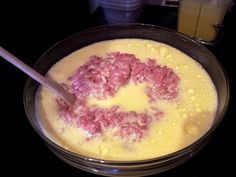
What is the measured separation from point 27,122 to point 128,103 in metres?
0.25

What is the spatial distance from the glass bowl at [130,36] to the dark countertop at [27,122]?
0.12 feet

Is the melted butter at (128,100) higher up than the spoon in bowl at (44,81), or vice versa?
the spoon in bowl at (44,81)

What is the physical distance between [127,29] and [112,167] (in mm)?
473

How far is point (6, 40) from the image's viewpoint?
76 cm

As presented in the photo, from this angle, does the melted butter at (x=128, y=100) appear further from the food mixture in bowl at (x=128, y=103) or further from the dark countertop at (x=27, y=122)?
the dark countertop at (x=27, y=122)

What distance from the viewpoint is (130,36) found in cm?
99

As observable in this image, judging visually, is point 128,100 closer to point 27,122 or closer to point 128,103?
point 128,103

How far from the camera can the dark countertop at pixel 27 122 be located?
2.37 feet

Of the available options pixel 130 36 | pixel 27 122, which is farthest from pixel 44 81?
pixel 130 36

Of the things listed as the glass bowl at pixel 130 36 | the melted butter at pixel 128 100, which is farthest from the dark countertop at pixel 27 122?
the melted butter at pixel 128 100

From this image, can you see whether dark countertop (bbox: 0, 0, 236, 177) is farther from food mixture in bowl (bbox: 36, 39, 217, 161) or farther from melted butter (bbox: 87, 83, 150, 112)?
melted butter (bbox: 87, 83, 150, 112)

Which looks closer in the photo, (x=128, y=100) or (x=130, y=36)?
(x=128, y=100)

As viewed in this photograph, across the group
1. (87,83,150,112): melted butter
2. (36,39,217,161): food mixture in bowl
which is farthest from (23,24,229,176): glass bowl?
(87,83,150,112): melted butter

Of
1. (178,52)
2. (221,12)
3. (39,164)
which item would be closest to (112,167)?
(39,164)
